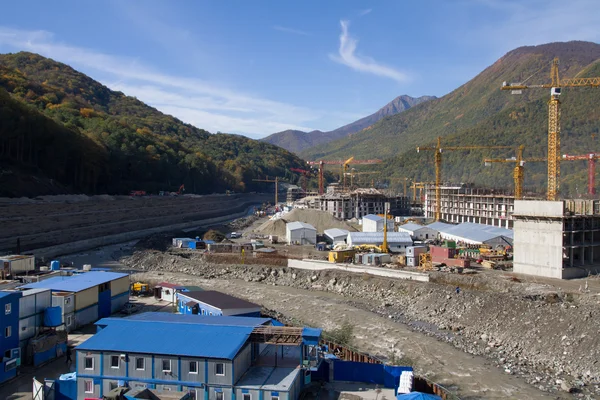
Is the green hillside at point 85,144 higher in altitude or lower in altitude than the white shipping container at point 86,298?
higher

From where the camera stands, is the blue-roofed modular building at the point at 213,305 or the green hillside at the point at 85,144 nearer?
the blue-roofed modular building at the point at 213,305

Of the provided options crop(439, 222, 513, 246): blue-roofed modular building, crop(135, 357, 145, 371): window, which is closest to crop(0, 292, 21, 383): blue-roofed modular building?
crop(135, 357, 145, 371): window

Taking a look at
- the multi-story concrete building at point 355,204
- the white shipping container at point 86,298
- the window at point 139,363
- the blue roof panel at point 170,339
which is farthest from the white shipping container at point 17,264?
the multi-story concrete building at point 355,204

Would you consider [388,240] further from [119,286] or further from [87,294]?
[87,294]

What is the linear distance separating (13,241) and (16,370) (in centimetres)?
1985

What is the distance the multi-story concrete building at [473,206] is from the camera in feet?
159

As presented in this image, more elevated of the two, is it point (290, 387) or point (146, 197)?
point (146, 197)

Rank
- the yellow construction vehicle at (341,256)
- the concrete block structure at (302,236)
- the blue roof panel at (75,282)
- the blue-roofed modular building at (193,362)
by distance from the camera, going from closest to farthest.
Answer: the blue-roofed modular building at (193,362)
the blue roof panel at (75,282)
the yellow construction vehicle at (341,256)
the concrete block structure at (302,236)

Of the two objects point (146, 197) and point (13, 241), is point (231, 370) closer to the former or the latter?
point (13, 241)

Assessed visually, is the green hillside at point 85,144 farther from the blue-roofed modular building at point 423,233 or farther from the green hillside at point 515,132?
the green hillside at point 515,132

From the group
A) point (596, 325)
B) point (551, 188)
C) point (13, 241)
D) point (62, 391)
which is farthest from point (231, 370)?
point (551, 188)

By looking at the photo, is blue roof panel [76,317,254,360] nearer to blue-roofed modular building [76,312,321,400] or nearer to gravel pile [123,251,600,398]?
blue-roofed modular building [76,312,321,400]

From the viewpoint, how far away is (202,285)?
27625 millimetres

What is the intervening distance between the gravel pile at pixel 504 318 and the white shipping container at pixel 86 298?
36.3 feet
